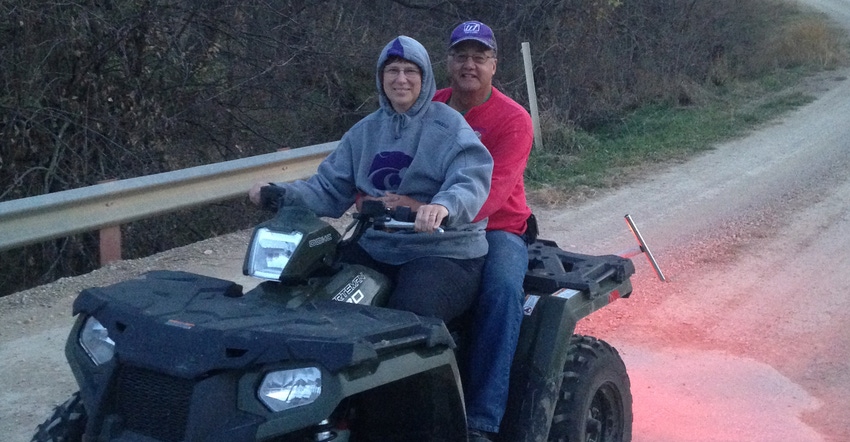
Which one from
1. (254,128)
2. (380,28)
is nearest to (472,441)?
(254,128)

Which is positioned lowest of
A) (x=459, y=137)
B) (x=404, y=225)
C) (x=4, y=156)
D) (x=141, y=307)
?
(x=4, y=156)

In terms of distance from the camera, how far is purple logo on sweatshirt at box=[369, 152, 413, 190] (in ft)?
11.9

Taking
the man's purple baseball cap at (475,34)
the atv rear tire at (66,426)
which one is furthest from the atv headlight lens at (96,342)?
the man's purple baseball cap at (475,34)

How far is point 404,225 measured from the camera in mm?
3123

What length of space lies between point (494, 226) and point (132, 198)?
3381 millimetres

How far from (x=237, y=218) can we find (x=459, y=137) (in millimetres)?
6494

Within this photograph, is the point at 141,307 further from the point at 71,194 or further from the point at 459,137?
the point at 71,194

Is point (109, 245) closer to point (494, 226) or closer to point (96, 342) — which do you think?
point (494, 226)

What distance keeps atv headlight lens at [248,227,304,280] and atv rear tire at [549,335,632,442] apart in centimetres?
128

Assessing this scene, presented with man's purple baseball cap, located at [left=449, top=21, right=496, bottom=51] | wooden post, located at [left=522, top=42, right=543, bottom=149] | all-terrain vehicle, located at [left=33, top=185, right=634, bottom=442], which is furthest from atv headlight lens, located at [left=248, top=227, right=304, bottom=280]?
wooden post, located at [left=522, top=42, right=543, bottom=149]

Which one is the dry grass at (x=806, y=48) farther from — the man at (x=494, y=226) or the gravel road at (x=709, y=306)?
the man at (x=494, y=226)

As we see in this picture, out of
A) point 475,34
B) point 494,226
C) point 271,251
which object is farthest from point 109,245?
point 271,251

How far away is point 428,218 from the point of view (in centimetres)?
305

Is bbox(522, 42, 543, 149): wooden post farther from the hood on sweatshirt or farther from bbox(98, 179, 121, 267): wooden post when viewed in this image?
the hood on sweatshirt
